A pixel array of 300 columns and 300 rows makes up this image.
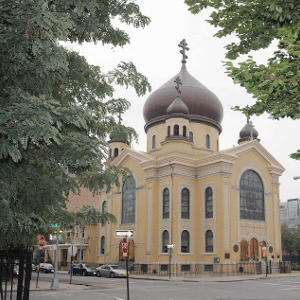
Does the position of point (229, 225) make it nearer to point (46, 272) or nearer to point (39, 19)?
point (46, 272)

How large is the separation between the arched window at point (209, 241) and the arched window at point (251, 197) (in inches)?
142

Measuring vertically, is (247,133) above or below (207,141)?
above

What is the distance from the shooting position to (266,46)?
376 inches

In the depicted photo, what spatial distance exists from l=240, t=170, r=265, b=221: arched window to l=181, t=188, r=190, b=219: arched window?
5.13 meters

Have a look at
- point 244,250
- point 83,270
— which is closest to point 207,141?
point 244,250

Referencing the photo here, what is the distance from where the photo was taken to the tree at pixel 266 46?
694cm

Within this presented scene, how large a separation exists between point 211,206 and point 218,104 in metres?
14.7

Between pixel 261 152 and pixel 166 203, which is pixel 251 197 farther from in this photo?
pixel 166 203

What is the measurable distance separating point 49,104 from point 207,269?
33.7 m

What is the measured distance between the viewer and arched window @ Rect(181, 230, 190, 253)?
3784 centimetres

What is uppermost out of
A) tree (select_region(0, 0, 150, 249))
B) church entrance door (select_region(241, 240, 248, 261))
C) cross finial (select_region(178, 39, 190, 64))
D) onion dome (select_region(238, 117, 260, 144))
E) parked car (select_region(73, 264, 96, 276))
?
cross finial (select_region(178, 39, 190, 64))

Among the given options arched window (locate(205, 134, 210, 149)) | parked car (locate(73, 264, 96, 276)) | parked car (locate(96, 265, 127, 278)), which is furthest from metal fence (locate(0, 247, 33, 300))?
arched window (locate(205, 134, 210, 149))

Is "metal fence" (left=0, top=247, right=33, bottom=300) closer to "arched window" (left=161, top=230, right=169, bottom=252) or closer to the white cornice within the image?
"arched window" (left=161, top=230, right=169, bottom=252)

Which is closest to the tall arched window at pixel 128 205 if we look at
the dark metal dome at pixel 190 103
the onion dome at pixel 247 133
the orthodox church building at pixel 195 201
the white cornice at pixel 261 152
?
the orthodox church building at pixel 195 201
